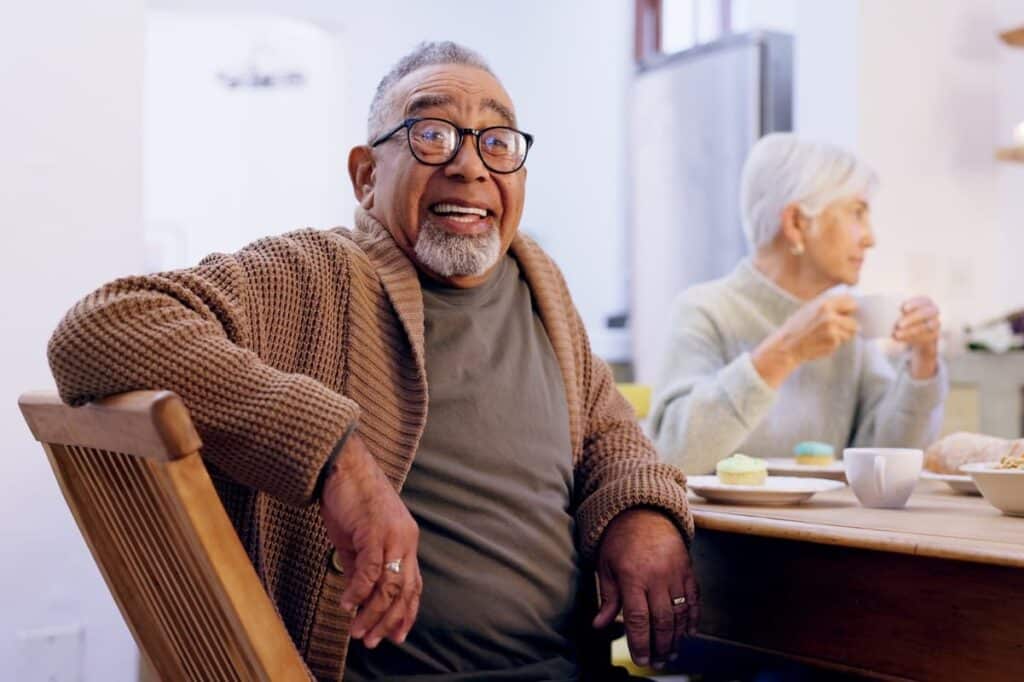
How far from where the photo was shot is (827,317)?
78.7 inches

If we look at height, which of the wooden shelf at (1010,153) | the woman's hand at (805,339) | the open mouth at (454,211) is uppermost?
the wooden shelf at (1010,153)

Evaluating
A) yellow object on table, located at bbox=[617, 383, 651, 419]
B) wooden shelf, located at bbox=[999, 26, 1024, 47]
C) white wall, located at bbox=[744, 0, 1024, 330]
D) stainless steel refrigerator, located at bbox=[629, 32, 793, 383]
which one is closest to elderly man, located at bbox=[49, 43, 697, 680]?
yellow object on table, located at bbox=[617, 383, 651, 419]

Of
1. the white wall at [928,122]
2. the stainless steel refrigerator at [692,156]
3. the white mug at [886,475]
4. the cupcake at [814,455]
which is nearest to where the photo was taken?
the white mug at [886,475]

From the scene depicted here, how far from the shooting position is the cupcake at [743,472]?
1510mm

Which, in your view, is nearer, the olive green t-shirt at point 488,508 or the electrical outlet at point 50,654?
the olive green t-shirt at point 488,508

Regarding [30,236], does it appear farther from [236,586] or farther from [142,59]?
[236,586]

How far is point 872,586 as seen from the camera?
1201 millimetres

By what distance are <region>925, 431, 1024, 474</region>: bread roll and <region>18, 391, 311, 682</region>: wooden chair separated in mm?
1114

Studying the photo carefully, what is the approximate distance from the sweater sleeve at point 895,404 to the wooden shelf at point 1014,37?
192 centimetres

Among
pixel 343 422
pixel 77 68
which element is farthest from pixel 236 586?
pixel 77 68

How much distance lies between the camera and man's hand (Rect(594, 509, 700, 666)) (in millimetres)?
1333

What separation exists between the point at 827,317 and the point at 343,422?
1183 mm

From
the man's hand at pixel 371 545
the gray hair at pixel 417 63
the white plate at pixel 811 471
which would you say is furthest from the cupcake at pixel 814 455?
the man's hand at pixel 371 545

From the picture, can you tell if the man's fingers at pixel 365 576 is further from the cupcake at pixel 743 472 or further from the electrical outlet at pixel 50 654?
the electrical outlet at pixel 50 654
